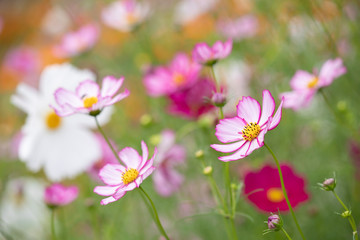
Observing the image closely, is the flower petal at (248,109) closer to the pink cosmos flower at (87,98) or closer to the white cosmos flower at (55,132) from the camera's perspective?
the pink cosmos flower at (87,98)

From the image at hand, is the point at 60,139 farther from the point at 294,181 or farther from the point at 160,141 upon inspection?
the point at 294,181

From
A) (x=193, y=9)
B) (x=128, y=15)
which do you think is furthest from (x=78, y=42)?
(x=193, y=9)

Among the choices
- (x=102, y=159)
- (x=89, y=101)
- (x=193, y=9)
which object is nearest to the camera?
(x=89, y=101)

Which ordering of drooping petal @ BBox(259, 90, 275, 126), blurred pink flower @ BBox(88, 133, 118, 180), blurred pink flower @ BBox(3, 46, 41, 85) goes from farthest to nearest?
blurred pink flower @ BBox(3, 46, 41, 85)
blurred pink flower @ BBox(88, 133, 118, 180)
drooping petal @ BBox(259, 90, 275, 126)

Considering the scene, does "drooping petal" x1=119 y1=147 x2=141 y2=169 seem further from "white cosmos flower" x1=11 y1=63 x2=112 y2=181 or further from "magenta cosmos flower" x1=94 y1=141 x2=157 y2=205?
"white cosmos flower" x1=11 y1=63 x2=112 y2=181

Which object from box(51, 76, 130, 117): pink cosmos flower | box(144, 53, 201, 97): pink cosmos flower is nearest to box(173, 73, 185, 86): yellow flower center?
box(144, 53, 201, 97): pink cosmos flower

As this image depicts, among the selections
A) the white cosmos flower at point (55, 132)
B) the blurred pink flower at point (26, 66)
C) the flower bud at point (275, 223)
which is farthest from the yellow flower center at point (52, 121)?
the blurred pink flower at point (26, 66)

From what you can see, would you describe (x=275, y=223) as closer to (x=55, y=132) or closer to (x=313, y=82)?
(x=313, y=82)
